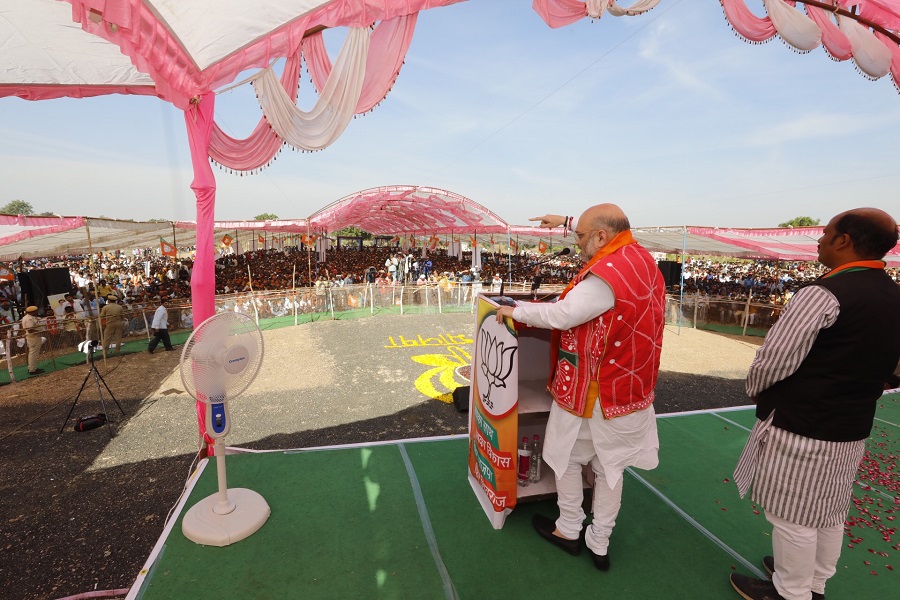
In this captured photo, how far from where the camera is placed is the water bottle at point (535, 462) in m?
3.21

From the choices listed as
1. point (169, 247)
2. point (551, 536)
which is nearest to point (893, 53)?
point (551, 536)

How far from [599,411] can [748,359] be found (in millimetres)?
10419

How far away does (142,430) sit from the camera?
5828mm

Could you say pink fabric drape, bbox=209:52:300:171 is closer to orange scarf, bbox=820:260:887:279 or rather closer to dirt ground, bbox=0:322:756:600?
dirt ground, bbox=0:322:756:600

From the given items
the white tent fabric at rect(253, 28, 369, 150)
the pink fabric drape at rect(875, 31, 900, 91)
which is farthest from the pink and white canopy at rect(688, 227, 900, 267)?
the white tent fabric at rect(253, 28, 369, 150)

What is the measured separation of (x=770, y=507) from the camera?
7.16ft

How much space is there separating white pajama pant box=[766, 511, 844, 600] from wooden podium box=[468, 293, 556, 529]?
141cm

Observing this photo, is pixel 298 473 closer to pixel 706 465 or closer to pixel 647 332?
pixel 647 332

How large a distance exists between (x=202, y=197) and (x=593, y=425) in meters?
4.12

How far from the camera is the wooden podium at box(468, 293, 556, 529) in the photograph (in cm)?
263

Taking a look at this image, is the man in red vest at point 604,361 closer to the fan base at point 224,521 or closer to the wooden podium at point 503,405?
the wooden podium at point 503,405

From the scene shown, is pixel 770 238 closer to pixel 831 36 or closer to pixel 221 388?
pixel 831 36

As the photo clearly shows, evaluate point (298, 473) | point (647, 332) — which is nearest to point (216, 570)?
point (298, 473)

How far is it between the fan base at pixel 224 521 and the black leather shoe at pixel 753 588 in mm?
3351
